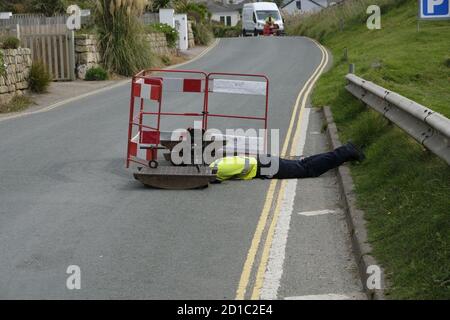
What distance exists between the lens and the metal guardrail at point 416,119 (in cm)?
849

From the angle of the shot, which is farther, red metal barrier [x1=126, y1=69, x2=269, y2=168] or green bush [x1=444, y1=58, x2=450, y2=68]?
green bush [x1=444, y1=58, x2=450, y2=68]

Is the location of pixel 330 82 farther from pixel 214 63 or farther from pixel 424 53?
pixel 214 63

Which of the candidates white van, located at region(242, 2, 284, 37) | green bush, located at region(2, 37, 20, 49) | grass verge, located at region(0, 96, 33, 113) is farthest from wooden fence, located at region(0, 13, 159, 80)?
white van, located at region(242, 2, 284, 37)

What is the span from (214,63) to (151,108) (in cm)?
1400

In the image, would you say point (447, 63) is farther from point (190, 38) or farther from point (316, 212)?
point (190, 38)

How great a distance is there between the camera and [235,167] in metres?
11.0

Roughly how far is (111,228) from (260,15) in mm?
52833

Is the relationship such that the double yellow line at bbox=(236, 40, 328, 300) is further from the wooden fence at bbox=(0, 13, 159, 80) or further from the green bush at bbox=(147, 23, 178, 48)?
the green bush at bbox=(147, 23, 178, 48)

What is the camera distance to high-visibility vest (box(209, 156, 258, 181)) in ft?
35.8

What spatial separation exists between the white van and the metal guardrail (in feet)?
150

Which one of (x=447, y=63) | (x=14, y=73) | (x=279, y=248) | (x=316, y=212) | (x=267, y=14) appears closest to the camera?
(x=279, y=248)

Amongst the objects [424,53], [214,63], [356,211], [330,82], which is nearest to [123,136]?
[356,211]

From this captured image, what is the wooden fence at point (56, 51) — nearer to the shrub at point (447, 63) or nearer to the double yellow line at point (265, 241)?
the shrub at point (447, 63)

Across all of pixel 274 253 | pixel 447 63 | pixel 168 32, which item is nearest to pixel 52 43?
pixel 168 32
